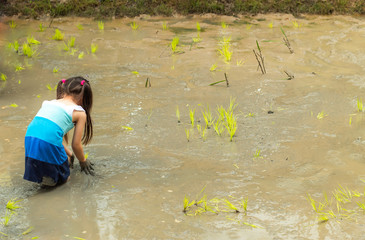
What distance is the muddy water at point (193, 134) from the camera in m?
2.89

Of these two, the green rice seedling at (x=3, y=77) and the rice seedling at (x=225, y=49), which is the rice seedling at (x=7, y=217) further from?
the rice seedling at (x=225, y=49)

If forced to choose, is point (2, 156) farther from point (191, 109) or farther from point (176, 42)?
point (176, 42)

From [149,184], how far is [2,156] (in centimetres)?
120

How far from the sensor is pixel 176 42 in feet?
20.7

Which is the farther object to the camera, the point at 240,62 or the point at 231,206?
the point at 240,62

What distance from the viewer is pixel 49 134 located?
3354 millimetres

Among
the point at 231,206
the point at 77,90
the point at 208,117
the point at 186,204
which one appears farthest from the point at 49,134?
the point at 208,117

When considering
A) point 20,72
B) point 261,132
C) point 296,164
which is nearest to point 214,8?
point 20,72

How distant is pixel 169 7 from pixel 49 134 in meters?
4.95

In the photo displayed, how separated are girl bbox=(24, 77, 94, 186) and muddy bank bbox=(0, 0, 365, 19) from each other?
4.41 metres

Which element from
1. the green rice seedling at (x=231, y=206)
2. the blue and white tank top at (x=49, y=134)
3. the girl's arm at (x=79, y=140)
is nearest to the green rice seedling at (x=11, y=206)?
the blue and white tank top at (x=49, y=134)

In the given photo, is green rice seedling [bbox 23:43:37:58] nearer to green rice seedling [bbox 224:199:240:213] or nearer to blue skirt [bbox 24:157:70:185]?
blue skirt [bbox 24:157:70:185]

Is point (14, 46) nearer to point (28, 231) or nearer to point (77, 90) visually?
point (77, 90)

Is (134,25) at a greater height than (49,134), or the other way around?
(49,134)
